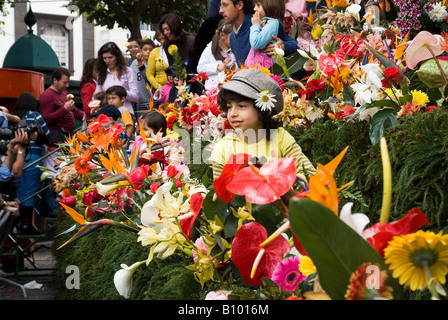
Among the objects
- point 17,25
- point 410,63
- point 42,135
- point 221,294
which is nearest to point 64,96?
point 42,135

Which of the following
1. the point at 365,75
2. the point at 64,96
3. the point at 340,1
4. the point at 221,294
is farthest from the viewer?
the point at 64,96

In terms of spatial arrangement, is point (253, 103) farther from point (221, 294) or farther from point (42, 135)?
point (42, 135)

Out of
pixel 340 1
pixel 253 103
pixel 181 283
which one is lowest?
pixel 181 283

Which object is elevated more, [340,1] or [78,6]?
[78,6]

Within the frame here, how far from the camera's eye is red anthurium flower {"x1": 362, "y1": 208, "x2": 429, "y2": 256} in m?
0.92

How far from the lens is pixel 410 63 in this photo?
219 centimetres

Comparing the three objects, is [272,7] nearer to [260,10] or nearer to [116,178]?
[260,10]

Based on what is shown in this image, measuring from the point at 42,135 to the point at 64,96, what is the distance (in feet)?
4.07

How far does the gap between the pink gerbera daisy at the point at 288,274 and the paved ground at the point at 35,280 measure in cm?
415

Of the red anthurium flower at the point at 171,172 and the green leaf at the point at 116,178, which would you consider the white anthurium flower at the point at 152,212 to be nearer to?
the green leaf at the point at 116,178

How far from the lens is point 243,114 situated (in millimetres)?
2596

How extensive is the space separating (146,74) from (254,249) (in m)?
5.84

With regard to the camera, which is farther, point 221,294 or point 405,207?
point 405,207

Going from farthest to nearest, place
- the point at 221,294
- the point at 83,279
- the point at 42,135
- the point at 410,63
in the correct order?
the point at 42,135
the point at 83,279
the point at 410,63
the point at 221,294
